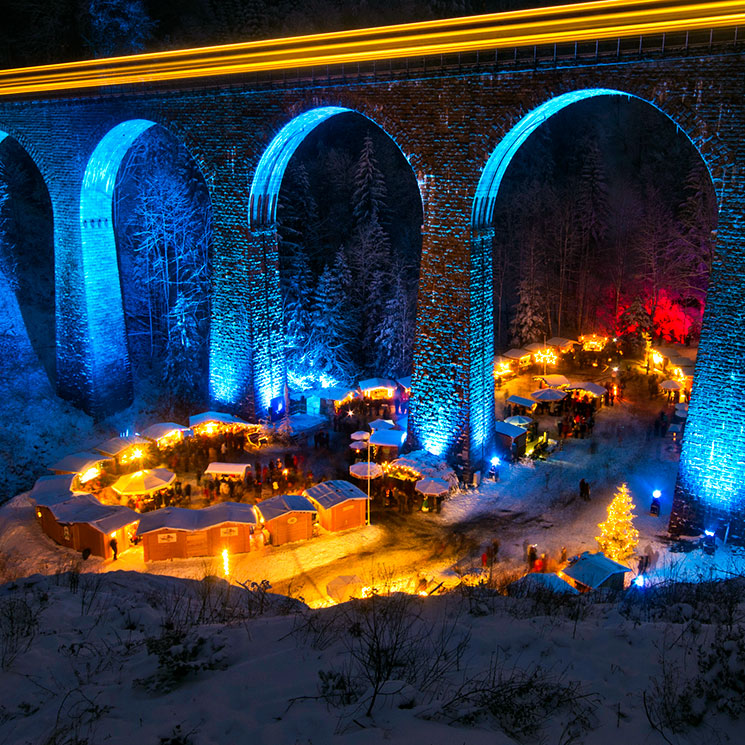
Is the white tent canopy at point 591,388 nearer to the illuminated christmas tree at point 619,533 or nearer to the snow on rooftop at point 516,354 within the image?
the snow on rooftop at point 516,354

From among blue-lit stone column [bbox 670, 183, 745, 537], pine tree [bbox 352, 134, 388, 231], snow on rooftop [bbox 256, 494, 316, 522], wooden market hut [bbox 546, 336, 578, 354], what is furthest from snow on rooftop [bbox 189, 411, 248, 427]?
wooden market hut [bbox 546, 336, 578, 354]

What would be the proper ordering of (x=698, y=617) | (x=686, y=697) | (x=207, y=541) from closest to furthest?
(x=686, y=697) → (x=698, y=617) → (x=207, y=541)

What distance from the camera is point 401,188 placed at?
37.4 metres

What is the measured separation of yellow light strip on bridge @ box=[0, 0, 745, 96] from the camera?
43.7 feet

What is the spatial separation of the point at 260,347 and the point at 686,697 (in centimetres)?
1690

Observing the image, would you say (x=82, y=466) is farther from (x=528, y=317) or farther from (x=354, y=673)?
(x=528, y=317)

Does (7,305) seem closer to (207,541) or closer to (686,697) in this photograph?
(207,541)

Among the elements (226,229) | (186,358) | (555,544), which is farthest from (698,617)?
(186,358)

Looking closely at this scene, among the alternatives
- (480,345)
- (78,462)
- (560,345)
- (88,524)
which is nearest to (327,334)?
(560,345)

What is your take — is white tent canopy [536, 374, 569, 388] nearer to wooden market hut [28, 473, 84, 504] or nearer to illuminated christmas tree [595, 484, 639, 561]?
illuminated christmas tree [595, 484, 639, 561]

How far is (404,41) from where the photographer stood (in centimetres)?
1666

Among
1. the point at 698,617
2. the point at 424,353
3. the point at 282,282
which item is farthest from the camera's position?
the point at 282,282

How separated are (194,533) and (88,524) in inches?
93.6

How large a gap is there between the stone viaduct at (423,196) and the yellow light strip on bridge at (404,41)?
0.43 m
